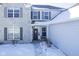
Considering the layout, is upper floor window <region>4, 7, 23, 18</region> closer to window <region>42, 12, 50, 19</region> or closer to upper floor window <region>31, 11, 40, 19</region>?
upper floor window <region>31, 11, 40, 19</region>

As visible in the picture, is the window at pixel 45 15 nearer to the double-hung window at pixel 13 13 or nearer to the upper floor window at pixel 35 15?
the upper floor window at pixel 35 15

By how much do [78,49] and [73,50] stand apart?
31.9 inches

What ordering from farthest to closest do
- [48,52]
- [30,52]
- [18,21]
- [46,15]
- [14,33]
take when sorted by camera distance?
1. [46,15]
2. [14,33]
3. [18,21]
4. [30,52]
5. [48,52]

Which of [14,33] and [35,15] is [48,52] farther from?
[35,15]

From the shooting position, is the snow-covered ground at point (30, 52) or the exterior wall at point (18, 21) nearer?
the snow-covered ground at point (30, 52)

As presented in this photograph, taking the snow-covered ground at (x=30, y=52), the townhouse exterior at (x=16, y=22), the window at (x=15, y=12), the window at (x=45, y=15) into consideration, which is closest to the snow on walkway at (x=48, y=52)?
the snow-covered ground at (x=30, y=52)

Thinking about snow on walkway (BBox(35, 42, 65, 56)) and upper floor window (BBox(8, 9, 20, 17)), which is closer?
snow on walkway (BBox(35, 42, 65, 56))

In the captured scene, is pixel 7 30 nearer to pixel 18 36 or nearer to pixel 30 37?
pixel 18 36

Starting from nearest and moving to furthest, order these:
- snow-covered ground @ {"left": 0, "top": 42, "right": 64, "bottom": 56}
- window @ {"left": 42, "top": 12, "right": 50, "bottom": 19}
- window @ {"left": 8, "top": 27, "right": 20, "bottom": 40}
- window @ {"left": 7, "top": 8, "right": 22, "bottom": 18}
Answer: snow-covered ground @ {"left": 0, "top": 42, "right": 64, "bottom": 56}, window @ {"left": 7, "top": 8, "right": 22, "bottom": 18}, window @ {"left": 8, "top": 27, "right": 20, "bottom": 40}, window @ {"left": 42, "top": 12, "right": 50, "bottom": 19}

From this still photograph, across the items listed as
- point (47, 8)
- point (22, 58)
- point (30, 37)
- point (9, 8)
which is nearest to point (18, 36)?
point (30, 37)

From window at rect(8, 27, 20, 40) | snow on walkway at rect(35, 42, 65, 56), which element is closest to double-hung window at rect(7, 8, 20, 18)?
window at rect(8, 27, 20, 40)

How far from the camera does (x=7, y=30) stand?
17.6 m

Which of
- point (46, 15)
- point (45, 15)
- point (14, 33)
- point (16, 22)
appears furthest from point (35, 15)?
point (14, 33)

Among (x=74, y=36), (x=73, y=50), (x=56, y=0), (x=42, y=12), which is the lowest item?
(x=73, y=50)
